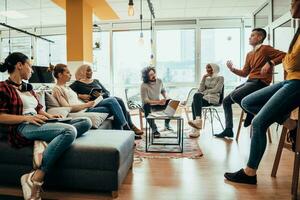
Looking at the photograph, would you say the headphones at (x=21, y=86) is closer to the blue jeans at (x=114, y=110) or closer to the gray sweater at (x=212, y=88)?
the blue jeans at (x=114, y=110)

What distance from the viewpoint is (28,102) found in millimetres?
2098

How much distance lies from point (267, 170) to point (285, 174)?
6.3 inches

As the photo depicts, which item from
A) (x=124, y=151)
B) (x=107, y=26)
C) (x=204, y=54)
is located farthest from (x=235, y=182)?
(x=107, y=26)

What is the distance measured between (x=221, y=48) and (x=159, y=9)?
2400 mm

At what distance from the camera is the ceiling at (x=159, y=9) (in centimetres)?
603

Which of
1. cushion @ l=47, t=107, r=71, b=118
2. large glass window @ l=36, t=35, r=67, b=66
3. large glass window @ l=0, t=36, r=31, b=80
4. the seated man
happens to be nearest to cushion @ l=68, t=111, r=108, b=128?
cushion @ l=47, t=107, r=71, b=118

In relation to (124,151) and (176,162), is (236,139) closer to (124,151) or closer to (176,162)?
(176,162)

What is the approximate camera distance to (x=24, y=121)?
1952 mm

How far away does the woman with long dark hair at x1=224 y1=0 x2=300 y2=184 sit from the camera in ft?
6.45

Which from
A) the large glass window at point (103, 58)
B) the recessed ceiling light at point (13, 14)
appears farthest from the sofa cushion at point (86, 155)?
the large glass window at point (103, 58)

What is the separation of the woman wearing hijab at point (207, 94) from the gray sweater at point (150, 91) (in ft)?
2.02

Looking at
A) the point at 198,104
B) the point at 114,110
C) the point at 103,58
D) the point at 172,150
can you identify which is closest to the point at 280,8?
the point at 198,104

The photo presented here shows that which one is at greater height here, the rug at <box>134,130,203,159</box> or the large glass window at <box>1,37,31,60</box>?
the large glass window at <box>1,37,31,60</box>

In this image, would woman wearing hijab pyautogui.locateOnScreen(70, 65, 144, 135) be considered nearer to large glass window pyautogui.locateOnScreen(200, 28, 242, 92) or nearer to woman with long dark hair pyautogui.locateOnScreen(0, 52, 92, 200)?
woman with long dark hair pyautogui.locateOnScreen(0, 52, 92, 200)
